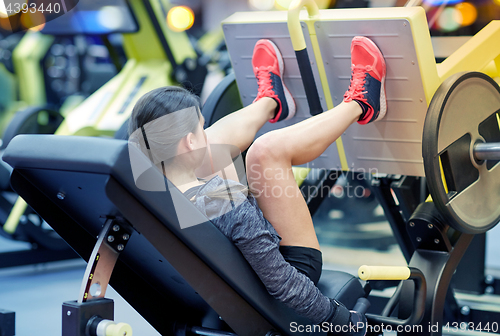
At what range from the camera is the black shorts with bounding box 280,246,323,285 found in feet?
4.89

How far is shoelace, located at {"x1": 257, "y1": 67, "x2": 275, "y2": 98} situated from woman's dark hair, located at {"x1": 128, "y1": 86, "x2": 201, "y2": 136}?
2.33ft

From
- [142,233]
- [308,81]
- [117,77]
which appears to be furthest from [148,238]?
[117,77]

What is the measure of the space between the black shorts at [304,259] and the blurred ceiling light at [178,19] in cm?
234

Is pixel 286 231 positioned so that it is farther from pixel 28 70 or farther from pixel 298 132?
pixel 28 70

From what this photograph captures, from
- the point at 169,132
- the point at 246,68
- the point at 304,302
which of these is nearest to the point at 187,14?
the point at 246,68

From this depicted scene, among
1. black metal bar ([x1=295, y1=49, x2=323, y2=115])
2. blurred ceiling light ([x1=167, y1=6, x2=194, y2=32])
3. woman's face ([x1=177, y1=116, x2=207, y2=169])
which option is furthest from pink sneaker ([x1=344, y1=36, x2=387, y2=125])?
blurred ceiling light ([x1=167, y1=6, x2=194, y2=32])

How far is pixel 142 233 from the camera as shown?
1128mm

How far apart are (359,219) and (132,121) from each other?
3218 mm

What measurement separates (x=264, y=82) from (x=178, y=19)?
1631 millimetres

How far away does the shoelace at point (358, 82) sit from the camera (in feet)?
5.74

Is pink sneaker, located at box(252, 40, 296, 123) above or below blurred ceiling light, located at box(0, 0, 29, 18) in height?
below

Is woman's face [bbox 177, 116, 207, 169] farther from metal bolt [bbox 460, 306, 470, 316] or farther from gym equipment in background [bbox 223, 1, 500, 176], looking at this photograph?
metal bolt [bbox 460, 306, 470, 316]

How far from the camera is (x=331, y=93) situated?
6.61ft

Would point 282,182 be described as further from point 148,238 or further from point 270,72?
point 270,72
